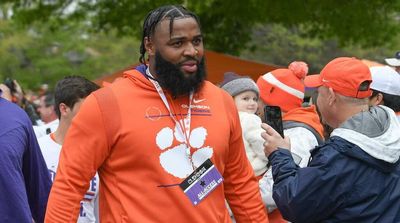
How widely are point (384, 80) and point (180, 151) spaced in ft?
5.75

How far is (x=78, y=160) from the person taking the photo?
396 centimetres

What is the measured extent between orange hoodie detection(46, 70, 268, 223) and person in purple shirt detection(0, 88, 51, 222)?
0.48 m

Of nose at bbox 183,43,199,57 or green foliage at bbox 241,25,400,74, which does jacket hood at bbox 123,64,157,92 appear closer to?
nose at bbox 183,43,199,57

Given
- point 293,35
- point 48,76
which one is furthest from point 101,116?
point 48,76

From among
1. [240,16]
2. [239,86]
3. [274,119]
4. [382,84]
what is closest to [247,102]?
[239,86]

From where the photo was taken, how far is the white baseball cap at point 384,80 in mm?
5160

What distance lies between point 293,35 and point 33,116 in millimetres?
19635

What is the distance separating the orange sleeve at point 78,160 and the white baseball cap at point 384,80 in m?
2.01

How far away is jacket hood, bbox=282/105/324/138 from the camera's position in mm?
5520

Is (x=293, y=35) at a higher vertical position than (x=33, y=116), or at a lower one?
lower

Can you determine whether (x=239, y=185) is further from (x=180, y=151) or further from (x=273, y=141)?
(x=180, y=151)

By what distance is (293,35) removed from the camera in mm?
29625

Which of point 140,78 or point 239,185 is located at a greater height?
point 140,78

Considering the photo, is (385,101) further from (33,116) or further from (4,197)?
(33,116)
